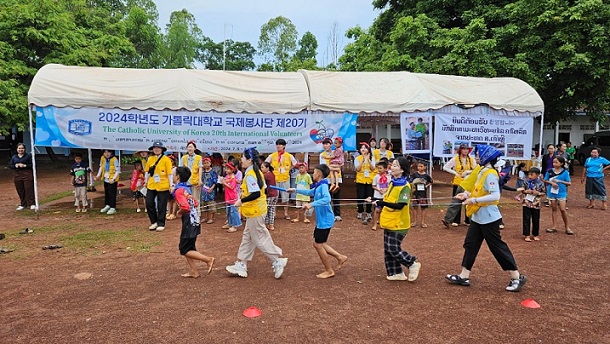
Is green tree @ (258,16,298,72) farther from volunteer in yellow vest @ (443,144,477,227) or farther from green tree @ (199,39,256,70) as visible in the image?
volunteer in yellow vest @ (443,144,477,227)

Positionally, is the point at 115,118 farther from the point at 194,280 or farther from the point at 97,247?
the point at 194,280

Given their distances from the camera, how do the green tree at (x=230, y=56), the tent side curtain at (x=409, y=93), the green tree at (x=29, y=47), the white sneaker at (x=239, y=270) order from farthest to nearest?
the green tree at (x=230, y=56), the green tree at (x=29, y=47), the tent side curtain at (x=409, y=93), the white sneaker at (x=239, y=270)

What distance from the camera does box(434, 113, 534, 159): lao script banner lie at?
10.1 metres

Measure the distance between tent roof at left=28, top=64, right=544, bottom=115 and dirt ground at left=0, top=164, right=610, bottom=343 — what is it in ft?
10.2

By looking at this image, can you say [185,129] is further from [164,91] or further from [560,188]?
[560,188]

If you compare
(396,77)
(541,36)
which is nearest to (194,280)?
(396,77)

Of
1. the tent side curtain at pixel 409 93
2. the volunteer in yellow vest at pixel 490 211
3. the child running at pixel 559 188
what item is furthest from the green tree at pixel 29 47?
the child running at pixel 559 188

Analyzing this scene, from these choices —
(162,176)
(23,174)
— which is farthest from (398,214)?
(23,174)

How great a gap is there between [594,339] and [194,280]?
417cm

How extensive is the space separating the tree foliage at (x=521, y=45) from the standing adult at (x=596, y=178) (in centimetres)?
596

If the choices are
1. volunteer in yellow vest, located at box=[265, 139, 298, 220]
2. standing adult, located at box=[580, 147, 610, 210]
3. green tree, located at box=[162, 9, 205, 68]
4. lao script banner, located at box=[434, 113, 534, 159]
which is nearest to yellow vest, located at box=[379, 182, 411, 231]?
volunteer in yellow vest, located at box=[265, 139, 298, 220]

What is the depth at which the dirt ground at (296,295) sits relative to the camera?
381 cm

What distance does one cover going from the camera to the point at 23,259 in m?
6.07

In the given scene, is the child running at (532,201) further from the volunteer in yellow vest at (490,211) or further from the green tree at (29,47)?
the green tree at (29,47)
